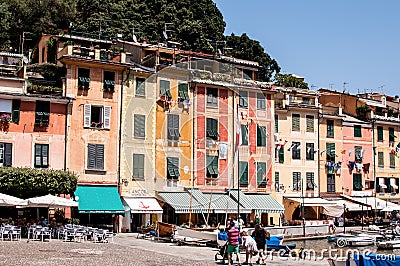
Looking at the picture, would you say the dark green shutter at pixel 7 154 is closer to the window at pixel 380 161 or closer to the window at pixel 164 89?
the window at pixel 164 89

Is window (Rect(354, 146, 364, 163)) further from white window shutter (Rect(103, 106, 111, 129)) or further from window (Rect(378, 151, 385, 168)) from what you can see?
white window shutter (Rect(103, 106, 111, 129))

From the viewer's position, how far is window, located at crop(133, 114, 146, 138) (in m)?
43.3

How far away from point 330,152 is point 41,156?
87.5ft

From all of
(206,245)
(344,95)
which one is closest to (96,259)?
(206,245)

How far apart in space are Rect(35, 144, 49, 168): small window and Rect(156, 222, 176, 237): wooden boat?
9068mm

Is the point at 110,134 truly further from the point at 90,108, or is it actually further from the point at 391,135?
the point at 391,135

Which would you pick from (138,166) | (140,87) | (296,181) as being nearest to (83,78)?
(140,87)

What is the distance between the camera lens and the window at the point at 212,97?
47.2 meters

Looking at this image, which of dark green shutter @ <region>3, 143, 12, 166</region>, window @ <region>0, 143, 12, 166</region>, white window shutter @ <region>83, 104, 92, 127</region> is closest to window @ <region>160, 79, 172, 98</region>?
white window shutter @ <region>83, 104, 92, 127</region>

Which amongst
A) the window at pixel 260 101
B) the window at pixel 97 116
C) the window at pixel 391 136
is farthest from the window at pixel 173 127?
the window at pixel 391 136

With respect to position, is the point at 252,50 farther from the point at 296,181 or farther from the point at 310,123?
the point at 296,181

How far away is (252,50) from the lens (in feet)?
269

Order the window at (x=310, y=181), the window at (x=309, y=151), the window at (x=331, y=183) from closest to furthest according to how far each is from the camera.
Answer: the window at (x=310, y=181), the window at (x=309, y=151), the window at (x=331, y=183)

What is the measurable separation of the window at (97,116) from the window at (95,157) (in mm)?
1368
